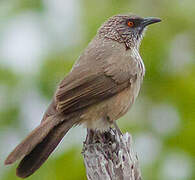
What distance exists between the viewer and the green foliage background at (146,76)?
21.0 feet

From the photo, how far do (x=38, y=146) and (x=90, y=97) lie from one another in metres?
0.73

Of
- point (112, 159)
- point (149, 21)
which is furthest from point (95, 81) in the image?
point (149, 21)

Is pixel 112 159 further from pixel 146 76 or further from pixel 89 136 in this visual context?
pixel 146 76

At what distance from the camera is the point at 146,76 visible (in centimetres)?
707

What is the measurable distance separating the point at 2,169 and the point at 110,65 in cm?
161

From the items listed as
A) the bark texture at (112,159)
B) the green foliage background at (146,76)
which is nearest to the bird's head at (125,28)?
the green foliage background at (146,76)

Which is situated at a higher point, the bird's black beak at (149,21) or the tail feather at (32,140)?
the bird's black beak at (149,21)

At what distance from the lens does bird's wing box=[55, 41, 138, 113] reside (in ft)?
20.1

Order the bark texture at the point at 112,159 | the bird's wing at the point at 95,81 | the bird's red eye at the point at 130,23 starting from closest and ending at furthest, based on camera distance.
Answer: the bark texture at the point at 112,159, the bird's wing at the point at 95,81, the bird's red eye at the point at 130,23

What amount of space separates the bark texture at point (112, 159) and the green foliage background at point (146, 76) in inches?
19.8

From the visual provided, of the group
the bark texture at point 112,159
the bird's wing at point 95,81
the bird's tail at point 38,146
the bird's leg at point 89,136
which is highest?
the bird's wing at point 95,81

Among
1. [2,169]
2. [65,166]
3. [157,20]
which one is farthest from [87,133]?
[157,20]

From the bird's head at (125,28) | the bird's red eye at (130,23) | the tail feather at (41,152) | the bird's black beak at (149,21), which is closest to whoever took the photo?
the tail feather at (41,152)

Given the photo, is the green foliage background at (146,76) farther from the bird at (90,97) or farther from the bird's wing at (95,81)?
the bird's wing at (95,81)
